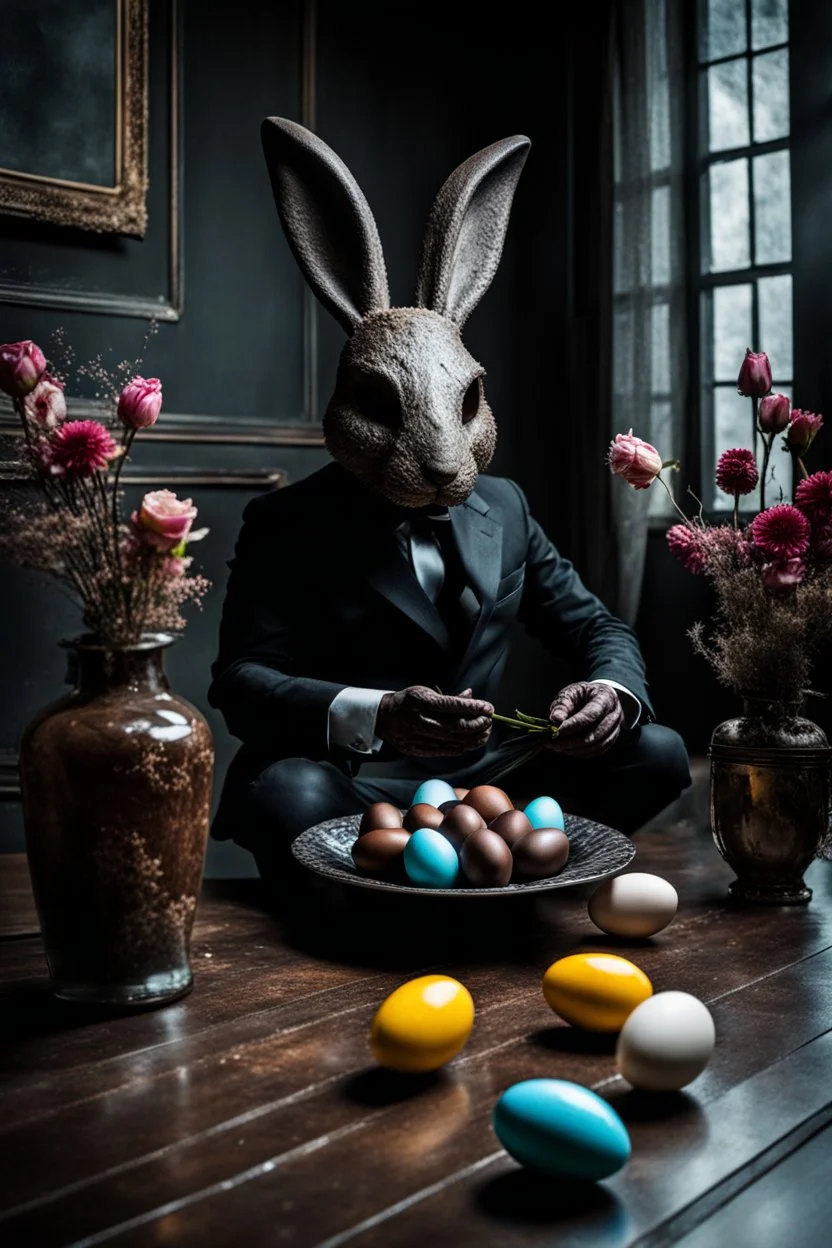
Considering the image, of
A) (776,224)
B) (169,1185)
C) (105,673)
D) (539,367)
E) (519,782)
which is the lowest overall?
(169,1185)

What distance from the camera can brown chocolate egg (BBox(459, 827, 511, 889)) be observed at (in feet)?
4.58

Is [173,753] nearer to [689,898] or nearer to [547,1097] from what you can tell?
[547,1097]

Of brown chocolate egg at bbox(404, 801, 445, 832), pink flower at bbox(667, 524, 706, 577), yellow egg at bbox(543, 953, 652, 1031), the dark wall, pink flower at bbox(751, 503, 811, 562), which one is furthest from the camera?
the dark wall

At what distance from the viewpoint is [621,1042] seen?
3.52 ft

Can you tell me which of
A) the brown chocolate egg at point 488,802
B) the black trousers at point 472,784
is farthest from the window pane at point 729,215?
the brown chocolate egg at point 488,802

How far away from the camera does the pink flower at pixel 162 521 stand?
1183 mm

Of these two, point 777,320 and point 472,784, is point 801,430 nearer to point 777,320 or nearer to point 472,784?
point 472,784

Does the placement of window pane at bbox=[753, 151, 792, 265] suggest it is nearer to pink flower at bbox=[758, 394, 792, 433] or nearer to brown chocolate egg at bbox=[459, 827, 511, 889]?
pink flower at bbox=[758, 394, 792, 433]

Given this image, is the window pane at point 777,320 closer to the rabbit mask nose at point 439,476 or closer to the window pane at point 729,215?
the window pane at point 729,215

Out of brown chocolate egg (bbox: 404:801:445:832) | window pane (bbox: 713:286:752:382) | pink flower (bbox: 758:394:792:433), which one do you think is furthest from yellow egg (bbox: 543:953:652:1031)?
window pane (bbox: 713:286:752:382)

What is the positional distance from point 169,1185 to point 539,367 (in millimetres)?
2920

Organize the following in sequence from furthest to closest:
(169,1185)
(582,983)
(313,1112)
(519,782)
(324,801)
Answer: (519,782) < (324,801) < (582,983) < (313,1112) < (169,1185)

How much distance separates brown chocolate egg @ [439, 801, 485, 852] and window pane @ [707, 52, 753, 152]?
2251mm

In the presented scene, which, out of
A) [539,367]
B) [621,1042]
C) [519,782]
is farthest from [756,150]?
[621,1042]
